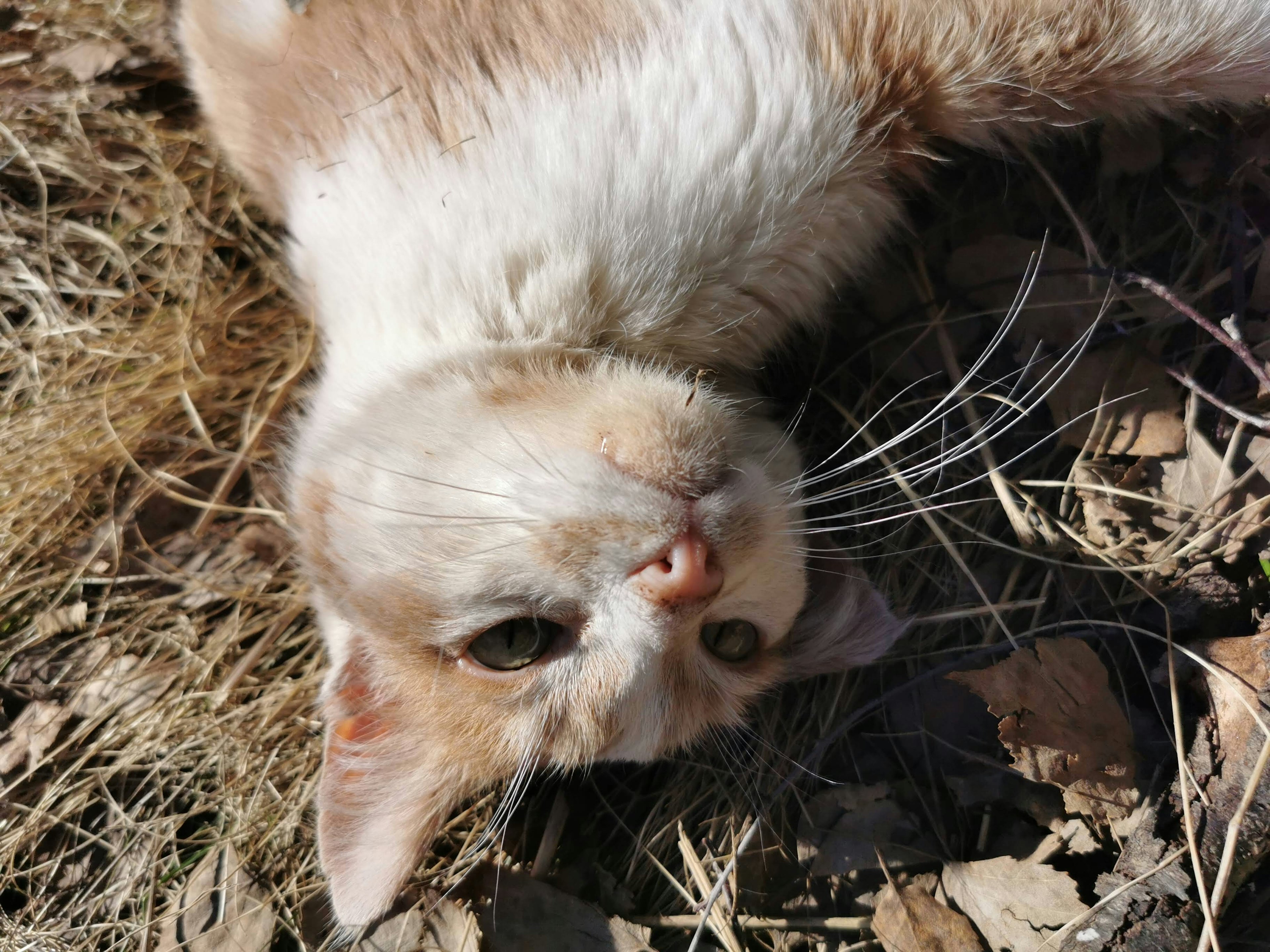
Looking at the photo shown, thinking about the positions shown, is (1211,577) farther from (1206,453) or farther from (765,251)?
(765,251)

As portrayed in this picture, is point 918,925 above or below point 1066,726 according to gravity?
below

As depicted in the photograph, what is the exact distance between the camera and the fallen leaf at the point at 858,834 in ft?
6.91

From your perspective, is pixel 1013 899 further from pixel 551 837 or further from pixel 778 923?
pixel 551 837

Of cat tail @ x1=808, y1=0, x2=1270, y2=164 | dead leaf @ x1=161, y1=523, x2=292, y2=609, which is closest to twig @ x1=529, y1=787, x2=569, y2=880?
dead leaf @ x1=161, y1=523, x2=292, y2=609

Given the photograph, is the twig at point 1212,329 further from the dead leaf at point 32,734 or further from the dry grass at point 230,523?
the dead leaf at point 32,734

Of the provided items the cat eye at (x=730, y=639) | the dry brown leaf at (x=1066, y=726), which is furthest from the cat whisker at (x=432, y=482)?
the dry brown leaf at (x=1066, y=726)

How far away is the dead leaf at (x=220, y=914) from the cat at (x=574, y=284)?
58 centimetres

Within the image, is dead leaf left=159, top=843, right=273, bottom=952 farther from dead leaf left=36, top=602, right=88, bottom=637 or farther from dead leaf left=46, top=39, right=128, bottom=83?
dead leaf left=46, top=39, right=128, bottom=83

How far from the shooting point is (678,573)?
1476 mm

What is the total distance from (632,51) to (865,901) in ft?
6.68

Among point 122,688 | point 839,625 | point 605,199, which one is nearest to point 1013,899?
point 839,625

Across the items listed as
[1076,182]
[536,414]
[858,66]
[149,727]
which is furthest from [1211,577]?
[149,727]

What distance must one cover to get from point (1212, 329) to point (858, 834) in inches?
58.1

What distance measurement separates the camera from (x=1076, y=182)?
2342 mm
